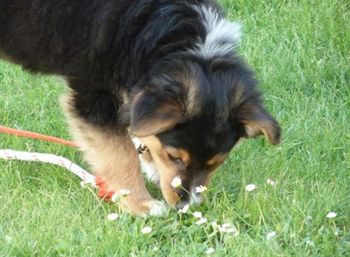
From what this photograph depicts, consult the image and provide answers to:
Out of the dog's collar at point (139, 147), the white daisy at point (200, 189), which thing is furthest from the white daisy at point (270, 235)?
the dog's collar at point (139, 147)

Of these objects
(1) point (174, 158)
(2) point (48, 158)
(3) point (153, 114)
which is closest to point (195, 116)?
(3) point (153, 114)

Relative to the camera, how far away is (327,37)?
20.1 feet

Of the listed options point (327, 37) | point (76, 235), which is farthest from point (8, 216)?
point (327, 37)

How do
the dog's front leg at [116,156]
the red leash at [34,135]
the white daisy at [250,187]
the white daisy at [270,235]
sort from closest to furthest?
the white daisy at [270,235]
the white daisy at [250,187]
the dog's front leg at [116,156]
the red leash at [34,135]

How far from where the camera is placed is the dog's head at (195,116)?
12.5 ft

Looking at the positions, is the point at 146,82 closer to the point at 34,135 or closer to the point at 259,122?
the point at 259,122

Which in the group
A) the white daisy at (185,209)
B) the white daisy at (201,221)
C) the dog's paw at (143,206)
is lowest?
the dog's paw at (143,206)

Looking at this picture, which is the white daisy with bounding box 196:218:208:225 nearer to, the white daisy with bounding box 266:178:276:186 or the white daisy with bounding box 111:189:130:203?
the white daisy with bounding box 111:189:130:203

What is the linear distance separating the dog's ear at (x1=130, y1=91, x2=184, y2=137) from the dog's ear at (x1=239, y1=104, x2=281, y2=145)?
1.19 feet

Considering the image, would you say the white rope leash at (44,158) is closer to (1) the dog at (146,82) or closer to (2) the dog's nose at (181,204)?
(1) the dog at (146,82)

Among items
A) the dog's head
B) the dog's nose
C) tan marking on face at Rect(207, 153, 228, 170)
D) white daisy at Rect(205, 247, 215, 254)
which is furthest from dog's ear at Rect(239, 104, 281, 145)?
white daisy at Rect(205, 247, 215, 254)

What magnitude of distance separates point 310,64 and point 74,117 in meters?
2.14

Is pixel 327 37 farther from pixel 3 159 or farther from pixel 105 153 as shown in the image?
pixel 3 159

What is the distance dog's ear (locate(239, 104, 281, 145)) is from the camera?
13.1ft
